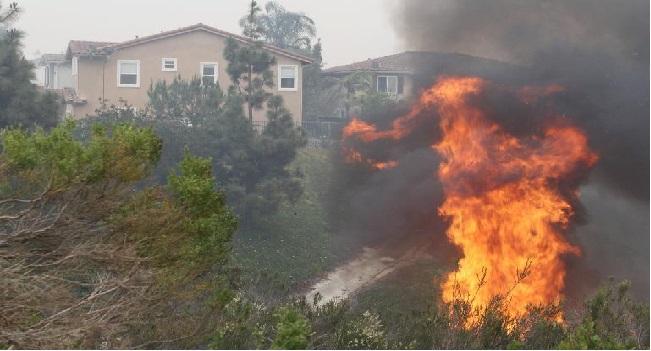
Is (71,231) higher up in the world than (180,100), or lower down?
lower down

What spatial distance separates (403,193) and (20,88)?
43.7ft

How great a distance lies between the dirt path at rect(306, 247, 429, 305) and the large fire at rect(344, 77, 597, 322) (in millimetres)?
4616

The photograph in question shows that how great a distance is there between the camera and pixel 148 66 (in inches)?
1784

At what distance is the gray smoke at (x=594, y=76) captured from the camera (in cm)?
2555

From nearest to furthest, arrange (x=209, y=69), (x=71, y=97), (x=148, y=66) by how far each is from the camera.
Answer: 1. (x=71, y=97)
2. (x=148, y=66)
3. (x=209, y=69)

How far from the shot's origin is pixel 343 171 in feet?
105

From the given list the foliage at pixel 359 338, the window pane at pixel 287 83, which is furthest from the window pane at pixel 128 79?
the foliage at pixel 359 338

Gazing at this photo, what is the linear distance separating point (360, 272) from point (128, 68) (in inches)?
770

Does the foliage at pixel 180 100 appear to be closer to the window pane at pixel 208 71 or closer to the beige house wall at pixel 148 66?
the beige house wall at pixel 148 66

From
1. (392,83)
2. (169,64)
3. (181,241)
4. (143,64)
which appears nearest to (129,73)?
(143,64)

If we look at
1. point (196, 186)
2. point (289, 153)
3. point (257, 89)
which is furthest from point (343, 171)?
point (196, 186)

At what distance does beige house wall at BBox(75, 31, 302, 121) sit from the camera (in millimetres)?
44250

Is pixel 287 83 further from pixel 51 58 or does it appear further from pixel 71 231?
pixel 71 231

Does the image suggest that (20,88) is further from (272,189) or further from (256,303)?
(256,303)
